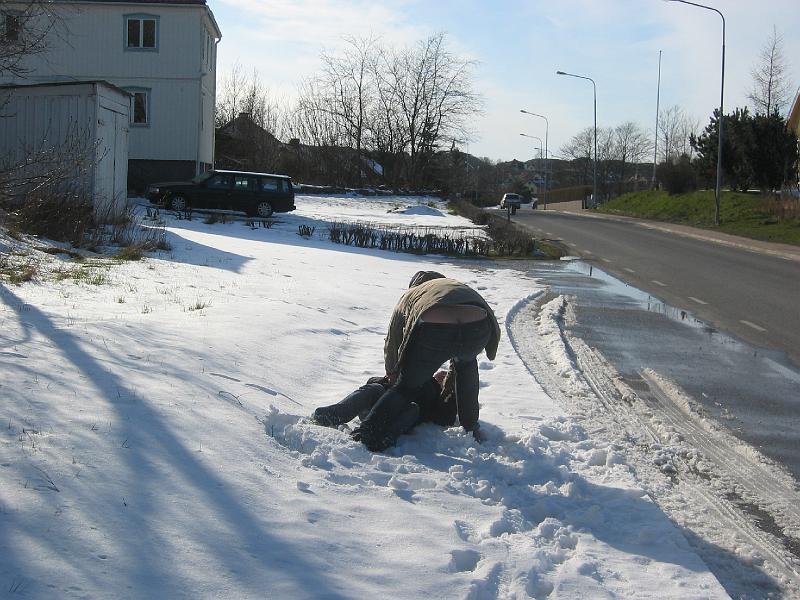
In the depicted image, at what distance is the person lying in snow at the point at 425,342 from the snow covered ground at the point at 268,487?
0.17m

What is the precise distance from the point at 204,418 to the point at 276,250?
14.9 meters

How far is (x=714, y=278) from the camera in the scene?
1980 centimetres

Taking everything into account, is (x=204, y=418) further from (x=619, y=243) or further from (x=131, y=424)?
(x=619, y=243)

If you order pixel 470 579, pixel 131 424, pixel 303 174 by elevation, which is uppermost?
pixel 303 174

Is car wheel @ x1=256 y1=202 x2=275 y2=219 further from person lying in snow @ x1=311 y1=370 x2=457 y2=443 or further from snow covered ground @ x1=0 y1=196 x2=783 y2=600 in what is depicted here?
person lying in snow @ x1=311 y1=370 x2=457 y2=443

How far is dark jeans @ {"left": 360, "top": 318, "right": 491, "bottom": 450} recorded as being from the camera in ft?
17.9

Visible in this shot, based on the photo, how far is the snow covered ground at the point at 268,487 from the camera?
354cm

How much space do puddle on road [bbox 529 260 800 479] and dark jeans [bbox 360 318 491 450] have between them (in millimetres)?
2382

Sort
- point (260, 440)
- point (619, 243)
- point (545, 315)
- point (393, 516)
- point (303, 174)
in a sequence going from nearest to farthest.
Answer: point (393, 516) < point (260, 440) < point (545, 315) < point (619, 243) < point (303, 174)

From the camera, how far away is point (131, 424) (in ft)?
15.9

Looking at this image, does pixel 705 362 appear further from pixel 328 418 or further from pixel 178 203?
pixel 178 203

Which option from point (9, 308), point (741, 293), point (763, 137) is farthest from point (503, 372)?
point (763, 137)

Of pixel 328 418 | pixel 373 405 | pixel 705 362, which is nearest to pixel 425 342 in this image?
pixel 373 405

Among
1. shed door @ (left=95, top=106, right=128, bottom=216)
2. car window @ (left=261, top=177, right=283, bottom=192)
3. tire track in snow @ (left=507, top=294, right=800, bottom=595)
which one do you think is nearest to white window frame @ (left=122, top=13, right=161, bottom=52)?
car window @ (left=261, top=177, right=283, bottom=192)
